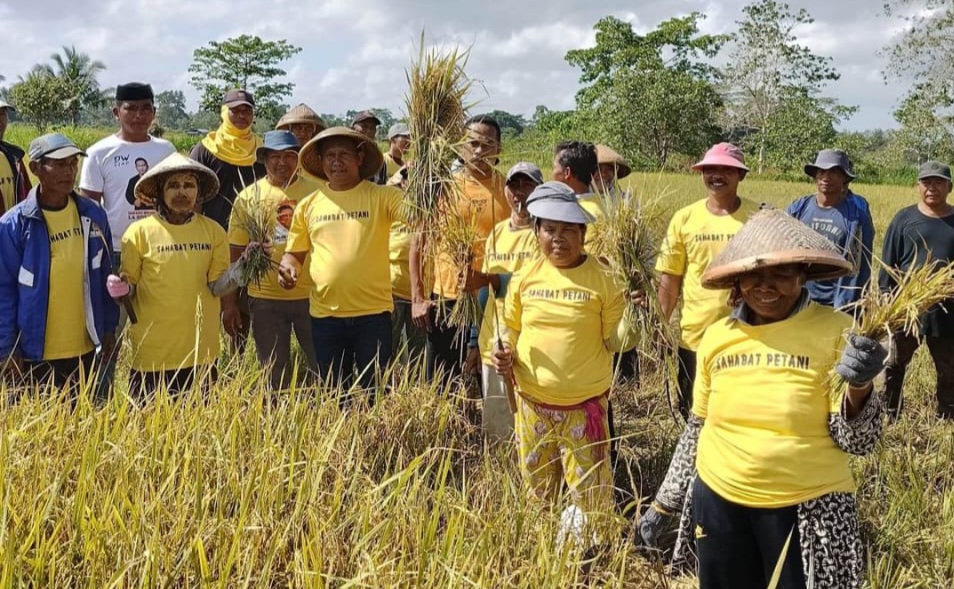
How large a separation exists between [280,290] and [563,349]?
2.10 metres

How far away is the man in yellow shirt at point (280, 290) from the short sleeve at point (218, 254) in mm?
380

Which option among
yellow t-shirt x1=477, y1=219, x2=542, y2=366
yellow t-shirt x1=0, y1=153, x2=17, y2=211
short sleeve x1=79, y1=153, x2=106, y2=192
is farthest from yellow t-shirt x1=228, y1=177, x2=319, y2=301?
yellow t-shirt x1=0, y1=153, x2=17, y2=211

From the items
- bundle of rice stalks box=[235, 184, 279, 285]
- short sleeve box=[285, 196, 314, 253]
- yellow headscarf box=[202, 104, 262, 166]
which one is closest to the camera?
bundle of rice stalks box=[235, 184, 279, 285]

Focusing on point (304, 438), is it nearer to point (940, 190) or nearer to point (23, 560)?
point (23, 560)

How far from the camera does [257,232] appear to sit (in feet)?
12.4

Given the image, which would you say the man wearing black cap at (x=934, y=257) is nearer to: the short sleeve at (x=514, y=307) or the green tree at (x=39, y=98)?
the short sleeve at (x=514, y=307)

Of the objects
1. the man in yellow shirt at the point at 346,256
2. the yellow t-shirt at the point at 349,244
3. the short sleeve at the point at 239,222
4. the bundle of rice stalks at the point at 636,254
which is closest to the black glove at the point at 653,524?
the bundle of rice stalks at the point at 636,254

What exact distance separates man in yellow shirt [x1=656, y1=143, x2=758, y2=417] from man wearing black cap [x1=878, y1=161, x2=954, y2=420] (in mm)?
1716

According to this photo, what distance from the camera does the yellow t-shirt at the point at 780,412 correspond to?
207 cm

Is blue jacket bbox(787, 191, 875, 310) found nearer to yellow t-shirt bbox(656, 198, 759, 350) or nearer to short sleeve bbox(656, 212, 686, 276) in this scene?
yellow t-shirt bbox(656, 198, 759, 350)

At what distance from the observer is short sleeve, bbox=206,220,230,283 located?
3699 millimetres

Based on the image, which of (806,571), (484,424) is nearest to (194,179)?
(484,424)

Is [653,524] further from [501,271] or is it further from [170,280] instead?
[170,280]

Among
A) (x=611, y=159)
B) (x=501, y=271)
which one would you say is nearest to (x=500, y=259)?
(x=501, y=271)
